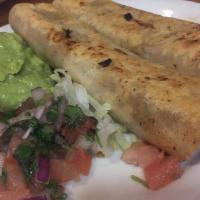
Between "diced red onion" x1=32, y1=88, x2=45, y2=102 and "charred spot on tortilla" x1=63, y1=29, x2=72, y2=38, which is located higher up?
"charred spot on tortilla" x1=63, y1=29, x2=72, y2=38

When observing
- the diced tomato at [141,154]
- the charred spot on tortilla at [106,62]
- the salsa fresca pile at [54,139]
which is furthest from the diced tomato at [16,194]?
the charred spot on tortilla at [106,62]

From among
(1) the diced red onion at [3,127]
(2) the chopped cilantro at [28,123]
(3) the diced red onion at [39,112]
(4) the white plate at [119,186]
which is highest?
(2) the chopped cilantro at [28,123]

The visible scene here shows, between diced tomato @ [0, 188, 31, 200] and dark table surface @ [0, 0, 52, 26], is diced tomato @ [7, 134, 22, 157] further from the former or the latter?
dark table surface @ [0, 0, 52, 26]

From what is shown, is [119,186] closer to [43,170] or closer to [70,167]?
[70,167]

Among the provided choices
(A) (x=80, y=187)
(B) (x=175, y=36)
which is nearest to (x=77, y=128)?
(A) (x=80, y=187)

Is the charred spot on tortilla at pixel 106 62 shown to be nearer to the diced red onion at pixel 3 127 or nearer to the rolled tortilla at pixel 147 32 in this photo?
the rolled tortilla at pixel 147 32

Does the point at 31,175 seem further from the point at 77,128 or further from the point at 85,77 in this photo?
the point at 85,77

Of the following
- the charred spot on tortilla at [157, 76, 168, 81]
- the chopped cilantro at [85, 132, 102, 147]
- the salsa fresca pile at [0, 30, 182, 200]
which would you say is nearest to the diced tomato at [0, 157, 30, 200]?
the salsa fresca pile at [0, 30, 182, 200]

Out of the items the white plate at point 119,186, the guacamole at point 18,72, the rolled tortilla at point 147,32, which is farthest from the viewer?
the guacamole at point 18,72
